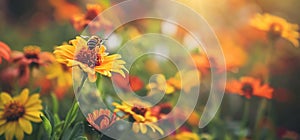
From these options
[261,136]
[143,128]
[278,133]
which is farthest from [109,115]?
[278,133]

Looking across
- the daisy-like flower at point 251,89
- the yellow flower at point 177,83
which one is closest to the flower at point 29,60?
the yellow flower at point 177,83

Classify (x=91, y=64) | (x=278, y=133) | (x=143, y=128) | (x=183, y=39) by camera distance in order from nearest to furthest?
(x=91, y=64) < (x=143, y=128) < (x=278, y=133) < (x=183, y=39)

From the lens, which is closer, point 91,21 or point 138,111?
point 138,111

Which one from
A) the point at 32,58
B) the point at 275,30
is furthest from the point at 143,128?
the point at 275,30

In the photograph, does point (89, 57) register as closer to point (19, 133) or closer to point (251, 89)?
point (19, 133)

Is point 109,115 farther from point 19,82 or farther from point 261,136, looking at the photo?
point 261,136

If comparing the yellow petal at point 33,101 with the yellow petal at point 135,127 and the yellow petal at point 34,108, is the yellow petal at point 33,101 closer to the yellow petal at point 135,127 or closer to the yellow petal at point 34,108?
the yellow petal at point 34,108

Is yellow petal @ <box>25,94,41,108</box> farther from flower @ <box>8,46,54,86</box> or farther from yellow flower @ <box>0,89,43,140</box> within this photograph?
flower @ <box>8,46,54,86</box>
